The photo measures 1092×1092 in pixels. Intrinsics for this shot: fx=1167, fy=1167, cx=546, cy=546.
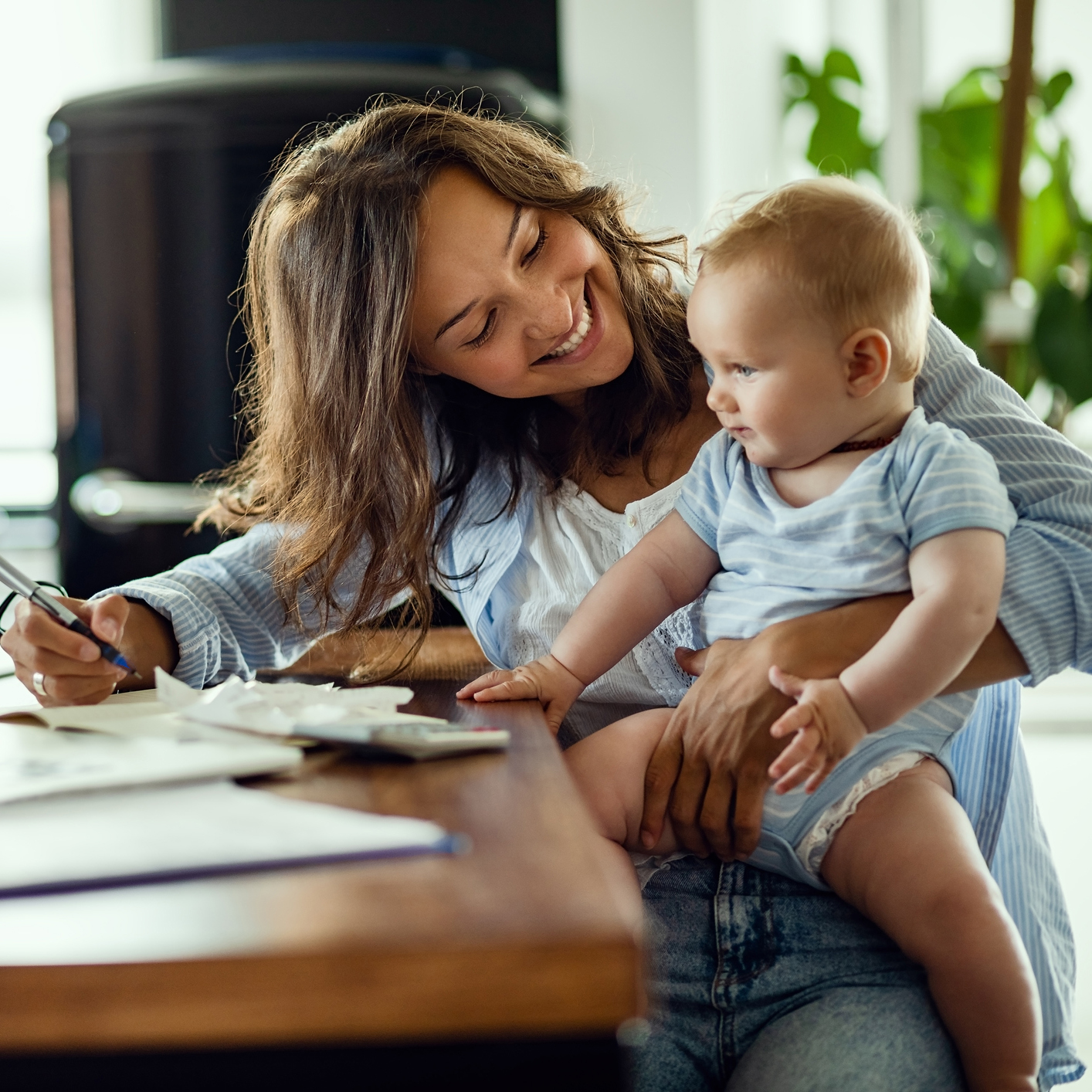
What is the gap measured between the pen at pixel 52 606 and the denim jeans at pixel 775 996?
0.49m

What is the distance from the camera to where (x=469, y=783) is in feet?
2.16

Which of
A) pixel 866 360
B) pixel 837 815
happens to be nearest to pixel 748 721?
pixel 837 815

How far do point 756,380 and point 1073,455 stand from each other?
0.29 m

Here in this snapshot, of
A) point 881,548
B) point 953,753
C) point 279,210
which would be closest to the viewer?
point 881,548

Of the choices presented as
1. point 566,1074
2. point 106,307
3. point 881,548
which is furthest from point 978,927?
point 106,307

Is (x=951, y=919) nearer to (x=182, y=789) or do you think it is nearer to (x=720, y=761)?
(x=720, y=761)

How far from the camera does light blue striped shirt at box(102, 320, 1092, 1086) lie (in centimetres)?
94

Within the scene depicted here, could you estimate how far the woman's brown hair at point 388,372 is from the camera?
122 centimetres

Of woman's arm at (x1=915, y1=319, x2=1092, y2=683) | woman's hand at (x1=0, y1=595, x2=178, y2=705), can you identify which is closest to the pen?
woman's hand at (x1=0, y1=595, x2=178, y2=705)

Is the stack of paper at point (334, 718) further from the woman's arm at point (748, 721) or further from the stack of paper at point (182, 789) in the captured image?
the woman's arm at point (748, 721)

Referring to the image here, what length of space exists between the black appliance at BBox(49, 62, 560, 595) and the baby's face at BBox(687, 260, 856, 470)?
1.50 m

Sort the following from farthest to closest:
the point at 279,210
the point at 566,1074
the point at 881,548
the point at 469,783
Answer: the point at 279,210, the point at 881,548, the point at 469,783, the point at 566,1074

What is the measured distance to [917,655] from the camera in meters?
0.87

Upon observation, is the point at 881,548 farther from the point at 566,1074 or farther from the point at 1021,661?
the point at 566,1074
